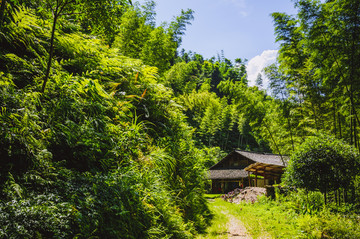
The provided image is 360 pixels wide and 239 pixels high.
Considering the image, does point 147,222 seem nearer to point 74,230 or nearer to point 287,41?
point 74,230

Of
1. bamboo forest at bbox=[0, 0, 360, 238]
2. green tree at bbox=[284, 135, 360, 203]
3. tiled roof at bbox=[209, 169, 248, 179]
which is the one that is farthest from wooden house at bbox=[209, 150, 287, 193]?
green tree at bbox=[284, 135, 360, 203]

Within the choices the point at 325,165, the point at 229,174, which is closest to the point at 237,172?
the point at 229,174

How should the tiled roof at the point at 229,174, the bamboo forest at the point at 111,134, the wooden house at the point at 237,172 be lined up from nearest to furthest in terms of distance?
the bamboo forest at the point at 111,134 < the wooden house at the point at 237,172 < the tiled roof at the point at 229,174

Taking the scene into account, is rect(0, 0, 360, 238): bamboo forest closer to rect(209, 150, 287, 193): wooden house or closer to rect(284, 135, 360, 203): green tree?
rect(284, 135, 360, 203): green tree

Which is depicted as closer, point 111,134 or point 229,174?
point 111,134

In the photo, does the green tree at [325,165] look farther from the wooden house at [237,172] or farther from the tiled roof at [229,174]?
the tiled roof at [229,174]

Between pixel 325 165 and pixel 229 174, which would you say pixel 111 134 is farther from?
pixel 229 174

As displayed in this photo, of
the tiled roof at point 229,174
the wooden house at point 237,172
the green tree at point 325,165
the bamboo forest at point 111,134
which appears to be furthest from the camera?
the tiled roof at point 229,174

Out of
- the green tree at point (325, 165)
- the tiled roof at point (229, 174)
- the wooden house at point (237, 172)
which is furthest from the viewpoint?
the tiled roof at point (229, 174)

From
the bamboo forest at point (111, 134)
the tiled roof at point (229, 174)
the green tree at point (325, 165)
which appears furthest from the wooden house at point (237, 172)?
the green tree at point (325, 165)

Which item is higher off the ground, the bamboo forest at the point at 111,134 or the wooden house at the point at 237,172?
the bamboo forest at the point at 111,134

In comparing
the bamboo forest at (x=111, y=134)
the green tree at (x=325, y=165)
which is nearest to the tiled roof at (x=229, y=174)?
the bamboo forest at (x=111, y=134)

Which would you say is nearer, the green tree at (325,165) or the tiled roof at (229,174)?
the green tree at (325,165)

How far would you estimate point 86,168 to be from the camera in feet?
8.18
